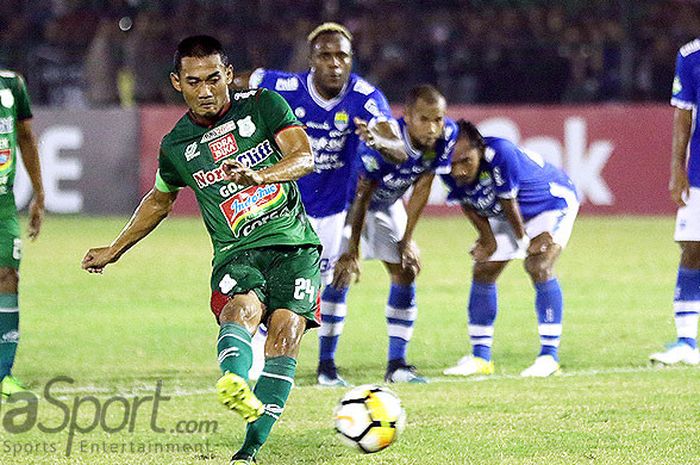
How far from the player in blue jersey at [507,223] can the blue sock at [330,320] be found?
0.79 m

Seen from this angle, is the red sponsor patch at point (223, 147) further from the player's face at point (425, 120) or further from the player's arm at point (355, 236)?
Answer: the player's face at point (425, 120)

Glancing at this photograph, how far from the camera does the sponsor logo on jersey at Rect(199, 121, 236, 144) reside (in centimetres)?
645

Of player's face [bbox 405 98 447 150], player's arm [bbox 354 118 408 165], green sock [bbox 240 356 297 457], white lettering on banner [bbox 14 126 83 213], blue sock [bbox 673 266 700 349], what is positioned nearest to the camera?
green sock [bbox 240 356 297 457]

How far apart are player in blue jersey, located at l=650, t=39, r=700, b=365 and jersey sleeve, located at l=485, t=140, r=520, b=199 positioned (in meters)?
1.04

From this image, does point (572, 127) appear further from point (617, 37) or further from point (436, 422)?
point (436, 422)

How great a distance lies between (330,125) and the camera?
348 inches

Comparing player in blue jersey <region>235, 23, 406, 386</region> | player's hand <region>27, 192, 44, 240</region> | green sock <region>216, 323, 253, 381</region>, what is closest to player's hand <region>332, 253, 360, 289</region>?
player in blue jersey <region>235, 23, 406, 386</region>

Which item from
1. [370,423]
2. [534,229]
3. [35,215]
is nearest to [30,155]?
[35,215]

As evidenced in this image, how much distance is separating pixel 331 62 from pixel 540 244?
6.79 feet

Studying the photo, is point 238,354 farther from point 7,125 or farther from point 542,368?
point 542,368

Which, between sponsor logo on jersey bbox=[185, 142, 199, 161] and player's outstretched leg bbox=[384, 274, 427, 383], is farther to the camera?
player's outstretched leg bbox=[384, 274, 427, 383]

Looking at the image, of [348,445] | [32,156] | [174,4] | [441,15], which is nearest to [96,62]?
[174,4]

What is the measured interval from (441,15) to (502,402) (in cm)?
1417

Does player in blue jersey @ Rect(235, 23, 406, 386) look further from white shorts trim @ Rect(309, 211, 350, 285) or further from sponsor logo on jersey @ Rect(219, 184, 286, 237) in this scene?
sponsor logo on jersey @ Rect(219, 184, 286, 237)
